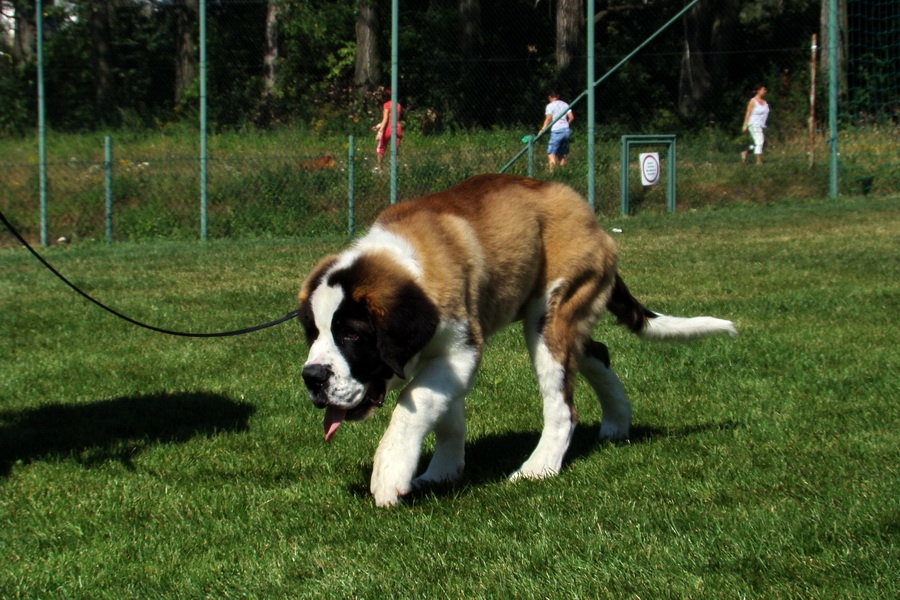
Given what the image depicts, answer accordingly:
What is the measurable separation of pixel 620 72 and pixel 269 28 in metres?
6.71

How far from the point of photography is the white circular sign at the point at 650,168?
763 inches

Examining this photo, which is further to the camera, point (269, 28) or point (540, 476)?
point (269, 28)

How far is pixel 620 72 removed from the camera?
20.6 m

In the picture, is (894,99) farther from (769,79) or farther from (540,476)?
(540,476)

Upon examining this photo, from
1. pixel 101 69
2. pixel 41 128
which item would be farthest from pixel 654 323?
pixel 101 69

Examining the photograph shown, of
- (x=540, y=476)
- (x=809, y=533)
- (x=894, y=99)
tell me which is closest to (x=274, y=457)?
(x=540, y=476)

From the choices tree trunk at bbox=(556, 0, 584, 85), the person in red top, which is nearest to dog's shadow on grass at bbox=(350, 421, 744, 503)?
the person in red top

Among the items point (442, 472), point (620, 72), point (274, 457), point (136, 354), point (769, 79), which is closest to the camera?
point (442, 472)

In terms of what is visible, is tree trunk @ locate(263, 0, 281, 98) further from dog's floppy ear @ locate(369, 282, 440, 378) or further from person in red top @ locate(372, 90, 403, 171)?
dog's floppy ear @ locate(369, 282, 440, 378)

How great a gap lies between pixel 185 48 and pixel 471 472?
1379 cm

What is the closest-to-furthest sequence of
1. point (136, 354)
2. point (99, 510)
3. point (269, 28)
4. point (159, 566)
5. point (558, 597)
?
point (558, 597)
point (159, 566)
point (99, 510)
point (136, 354)
point (269, 28)

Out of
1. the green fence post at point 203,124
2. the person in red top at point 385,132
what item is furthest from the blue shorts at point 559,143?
the green fence post at point 203,124

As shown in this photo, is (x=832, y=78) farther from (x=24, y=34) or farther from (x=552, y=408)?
(x=552, y=408)

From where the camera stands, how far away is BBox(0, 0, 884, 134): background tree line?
1781 centimetres
